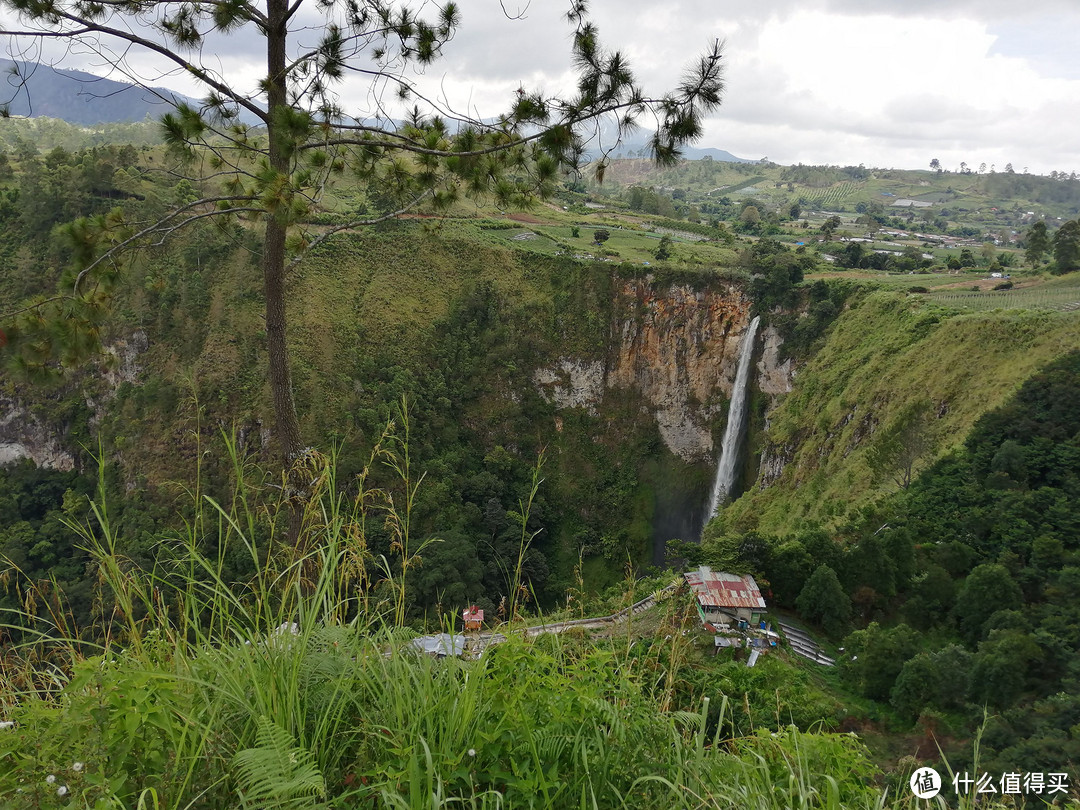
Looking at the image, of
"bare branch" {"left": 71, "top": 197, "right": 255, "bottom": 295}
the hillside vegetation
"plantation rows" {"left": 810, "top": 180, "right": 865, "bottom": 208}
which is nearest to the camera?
the hillside vegetation

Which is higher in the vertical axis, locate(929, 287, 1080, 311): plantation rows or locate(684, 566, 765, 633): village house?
locate(929, 287, 1080, 311): plantation rows

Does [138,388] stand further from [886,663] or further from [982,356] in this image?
[982,356]

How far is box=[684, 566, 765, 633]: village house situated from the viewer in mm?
11039

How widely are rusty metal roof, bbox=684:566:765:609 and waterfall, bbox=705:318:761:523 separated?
1565cm

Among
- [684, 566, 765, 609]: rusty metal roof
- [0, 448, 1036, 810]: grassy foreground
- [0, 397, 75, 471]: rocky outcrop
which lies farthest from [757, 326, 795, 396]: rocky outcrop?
[0, 397, 75, 471]: rocky outcrop

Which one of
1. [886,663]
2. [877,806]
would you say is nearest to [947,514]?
[886,663]

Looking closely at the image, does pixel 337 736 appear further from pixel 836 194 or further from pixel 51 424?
pixel 836 194

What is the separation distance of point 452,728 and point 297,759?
38 cm

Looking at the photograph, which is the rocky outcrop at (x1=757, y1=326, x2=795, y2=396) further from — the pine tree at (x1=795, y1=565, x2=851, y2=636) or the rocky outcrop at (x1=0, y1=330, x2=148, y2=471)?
the rocky outcrop at (x1=0, y1=330, x2=148, y2=471)

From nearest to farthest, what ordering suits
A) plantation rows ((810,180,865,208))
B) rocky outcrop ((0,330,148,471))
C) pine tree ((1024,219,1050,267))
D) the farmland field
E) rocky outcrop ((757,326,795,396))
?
the farmland field < rocky outcrop ((757,326,795,396)) < pine tree ((1024,219,1050,267)) < rocky outcrop ((0,330,148,471)) < plantation rows ((810,180,865,208))

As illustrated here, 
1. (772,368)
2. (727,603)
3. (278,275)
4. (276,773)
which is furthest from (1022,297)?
(276,773)

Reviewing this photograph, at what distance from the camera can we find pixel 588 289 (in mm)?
30922

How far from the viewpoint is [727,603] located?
36.7 ft

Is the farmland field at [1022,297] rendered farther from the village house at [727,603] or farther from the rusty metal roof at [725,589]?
the village house at [727,603]
